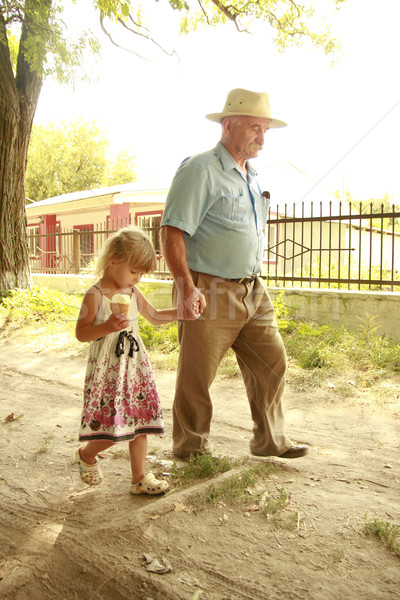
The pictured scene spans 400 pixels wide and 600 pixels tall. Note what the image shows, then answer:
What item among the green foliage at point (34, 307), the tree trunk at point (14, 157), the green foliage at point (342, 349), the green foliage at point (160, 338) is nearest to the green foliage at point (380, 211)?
the green foliage at point (342, 349)

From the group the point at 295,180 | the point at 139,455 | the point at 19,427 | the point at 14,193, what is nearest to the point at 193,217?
the point at 139,455

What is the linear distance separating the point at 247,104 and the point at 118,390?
1.81 metres

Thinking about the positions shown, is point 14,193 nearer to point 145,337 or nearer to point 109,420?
point 145,337

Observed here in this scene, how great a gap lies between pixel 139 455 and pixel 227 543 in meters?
0.76

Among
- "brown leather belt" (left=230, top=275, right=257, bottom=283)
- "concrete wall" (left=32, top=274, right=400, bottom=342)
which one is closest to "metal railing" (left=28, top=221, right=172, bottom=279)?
"brown leather belt" (left=230, top=275, right=257, bottom=283)

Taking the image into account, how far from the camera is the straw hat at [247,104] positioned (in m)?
3.03

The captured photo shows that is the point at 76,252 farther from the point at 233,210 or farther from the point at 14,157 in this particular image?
the point at 233,210

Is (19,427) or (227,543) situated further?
(19,427)

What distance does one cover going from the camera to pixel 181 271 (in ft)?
9.62

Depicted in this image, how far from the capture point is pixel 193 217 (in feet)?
9.59

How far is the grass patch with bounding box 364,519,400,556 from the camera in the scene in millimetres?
2202

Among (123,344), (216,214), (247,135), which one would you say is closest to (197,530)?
(123,344)

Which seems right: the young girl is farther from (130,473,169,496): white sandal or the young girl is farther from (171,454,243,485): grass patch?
(171,454,243,485): grass patch

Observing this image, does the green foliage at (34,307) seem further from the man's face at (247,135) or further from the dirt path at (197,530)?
the man's face at (247,135)
